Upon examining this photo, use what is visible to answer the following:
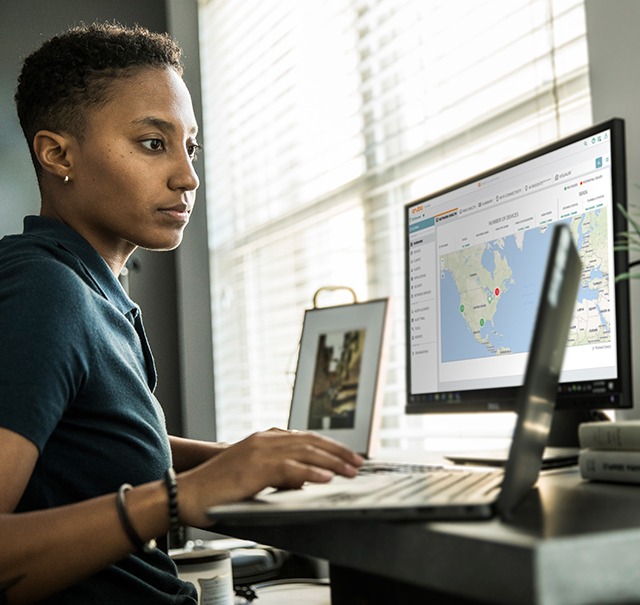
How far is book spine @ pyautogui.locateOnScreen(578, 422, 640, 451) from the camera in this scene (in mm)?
864

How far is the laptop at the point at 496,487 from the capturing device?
2.03ft

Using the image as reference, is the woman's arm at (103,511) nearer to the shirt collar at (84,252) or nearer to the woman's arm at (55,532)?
the woman's arm at (55,532)

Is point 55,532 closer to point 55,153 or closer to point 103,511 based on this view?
point 103,511

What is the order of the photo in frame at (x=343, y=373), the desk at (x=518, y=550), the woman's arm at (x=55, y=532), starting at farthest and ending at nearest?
the photo in frame at (x=343, y=373) < the woman's arm at (x=55, y=532) < the desk at (x=518, y=550)

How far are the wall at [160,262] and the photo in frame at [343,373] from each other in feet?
3.79

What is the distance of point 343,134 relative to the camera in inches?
95.0

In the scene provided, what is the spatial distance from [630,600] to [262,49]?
2.60 metres

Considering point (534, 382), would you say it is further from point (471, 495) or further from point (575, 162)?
point (575, 162)

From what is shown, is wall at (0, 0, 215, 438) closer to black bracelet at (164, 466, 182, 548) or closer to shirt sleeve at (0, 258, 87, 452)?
shirt sleeve at (0, 258, 87, 452)

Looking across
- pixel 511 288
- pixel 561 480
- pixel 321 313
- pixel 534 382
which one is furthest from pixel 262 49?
pixel 534 382

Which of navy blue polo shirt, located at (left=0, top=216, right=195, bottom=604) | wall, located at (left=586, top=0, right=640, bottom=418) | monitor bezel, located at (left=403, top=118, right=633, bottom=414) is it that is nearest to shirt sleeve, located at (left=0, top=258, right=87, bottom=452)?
navy blue polo shirt, located at (left=0, top=216, right=195, bottom=604)

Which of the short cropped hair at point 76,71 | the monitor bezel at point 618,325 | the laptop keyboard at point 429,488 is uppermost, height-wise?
the short cropped hair at point 76,71

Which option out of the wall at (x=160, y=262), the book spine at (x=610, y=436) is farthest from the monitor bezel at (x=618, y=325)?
the wall at (x=160, y=262)

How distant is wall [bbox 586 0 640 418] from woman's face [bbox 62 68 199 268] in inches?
27.0
